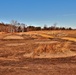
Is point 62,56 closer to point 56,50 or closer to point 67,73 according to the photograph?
point 56,50

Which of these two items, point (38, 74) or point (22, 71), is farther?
point (22, 71)

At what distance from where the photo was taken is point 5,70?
1176cm

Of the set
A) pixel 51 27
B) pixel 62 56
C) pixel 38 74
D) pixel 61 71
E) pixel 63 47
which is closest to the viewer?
pixel 38 74

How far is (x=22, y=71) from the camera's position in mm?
11469

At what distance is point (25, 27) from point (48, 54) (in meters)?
121

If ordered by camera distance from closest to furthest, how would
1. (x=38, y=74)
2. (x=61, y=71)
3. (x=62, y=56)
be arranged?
(x=38, y=74) → (x=61, y=71) → (x=62, y=56)

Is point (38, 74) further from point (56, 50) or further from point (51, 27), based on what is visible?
point (51, 27)

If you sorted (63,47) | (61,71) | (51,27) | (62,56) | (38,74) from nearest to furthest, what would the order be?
1. (38,74)
2. (61,71)
3. (62,56)
4. (63,47)
5. (51,27)

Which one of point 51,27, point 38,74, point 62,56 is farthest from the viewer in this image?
point 51,27

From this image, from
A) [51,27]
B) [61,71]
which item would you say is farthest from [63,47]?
[51,27]

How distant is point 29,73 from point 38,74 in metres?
0.46

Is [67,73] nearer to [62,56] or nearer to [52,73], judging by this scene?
[52,73]

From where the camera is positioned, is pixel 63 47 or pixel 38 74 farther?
pixel 63 47

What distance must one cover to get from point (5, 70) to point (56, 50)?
695 cm
